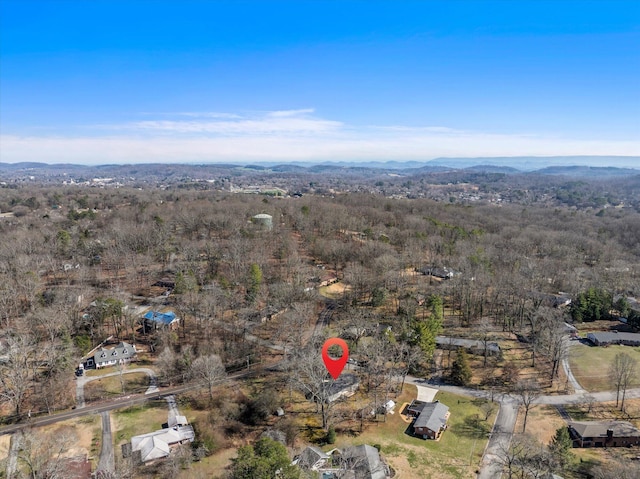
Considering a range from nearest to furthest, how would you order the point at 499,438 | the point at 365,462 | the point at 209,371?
the point at 365,462, the point at 499,438, the point at 209,371

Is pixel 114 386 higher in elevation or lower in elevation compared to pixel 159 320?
lower

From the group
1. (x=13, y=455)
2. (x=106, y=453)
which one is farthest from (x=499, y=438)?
(x=13, y=455)

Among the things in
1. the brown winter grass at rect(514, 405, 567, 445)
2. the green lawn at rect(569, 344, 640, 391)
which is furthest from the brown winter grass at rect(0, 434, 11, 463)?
the green lawn at rect(569, 344, 640, 391)

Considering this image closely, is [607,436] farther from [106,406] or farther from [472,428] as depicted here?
[106,406]

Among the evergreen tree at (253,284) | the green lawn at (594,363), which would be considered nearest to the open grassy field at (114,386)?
the evergreen tree at (253,284)

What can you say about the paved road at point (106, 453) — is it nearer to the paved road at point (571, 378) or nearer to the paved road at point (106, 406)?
the paved road at point (106, 406)

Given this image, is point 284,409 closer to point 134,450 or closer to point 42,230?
point 134,450

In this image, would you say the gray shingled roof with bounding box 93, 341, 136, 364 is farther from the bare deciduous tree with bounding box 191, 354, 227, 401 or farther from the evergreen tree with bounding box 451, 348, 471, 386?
the evergreen tree with bounding box 451, 348, 471, 386
